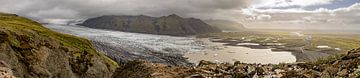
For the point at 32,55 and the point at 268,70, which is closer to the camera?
the point at 268,70

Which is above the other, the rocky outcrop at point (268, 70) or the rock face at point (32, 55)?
the rocky outcrop at point (268, 70)

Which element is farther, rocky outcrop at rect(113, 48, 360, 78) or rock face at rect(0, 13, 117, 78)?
rock face at rect(0, 13, 117, 78)

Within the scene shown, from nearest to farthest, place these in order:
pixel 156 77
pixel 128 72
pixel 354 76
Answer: pixel 354 76 < pixel 156 77 < pixel 128 72

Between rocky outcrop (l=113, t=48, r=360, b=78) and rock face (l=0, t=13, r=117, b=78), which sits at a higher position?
rocky outcrop (l=113, t=48, r=360, b=78)

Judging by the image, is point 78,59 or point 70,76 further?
point 78,59

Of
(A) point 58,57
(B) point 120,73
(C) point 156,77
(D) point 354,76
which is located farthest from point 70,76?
(D) point 354,76

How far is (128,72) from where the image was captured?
1132 inches

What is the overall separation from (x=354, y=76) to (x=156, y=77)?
10.2 m

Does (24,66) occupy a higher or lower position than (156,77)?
lower

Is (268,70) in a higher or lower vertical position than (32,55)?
higher

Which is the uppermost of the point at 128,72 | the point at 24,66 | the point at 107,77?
the point at 128,72

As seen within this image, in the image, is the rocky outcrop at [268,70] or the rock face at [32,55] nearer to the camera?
the rocky outcrop at [268,70]

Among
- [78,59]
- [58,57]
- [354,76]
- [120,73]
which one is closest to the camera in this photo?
[354,76]

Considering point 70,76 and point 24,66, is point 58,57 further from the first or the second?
point 24,66
